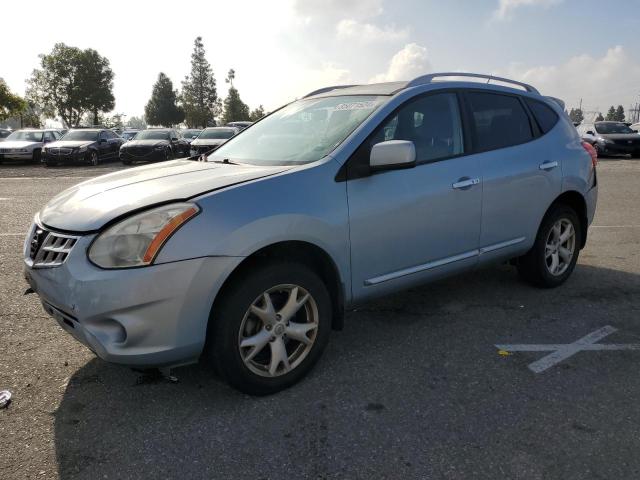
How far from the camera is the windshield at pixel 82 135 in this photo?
69.3 ft

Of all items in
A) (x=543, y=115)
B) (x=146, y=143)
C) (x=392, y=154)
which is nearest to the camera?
(x=392, y=154)

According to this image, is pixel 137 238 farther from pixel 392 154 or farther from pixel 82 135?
pixel 82 135

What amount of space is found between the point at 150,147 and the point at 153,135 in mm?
1382

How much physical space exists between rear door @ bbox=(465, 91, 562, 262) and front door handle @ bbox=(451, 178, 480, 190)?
11 cm

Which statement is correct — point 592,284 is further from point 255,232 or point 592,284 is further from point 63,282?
point 63,282

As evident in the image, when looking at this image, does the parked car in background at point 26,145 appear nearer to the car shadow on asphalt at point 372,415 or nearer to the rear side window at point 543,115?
the car shadow on asphalt at point 372,415

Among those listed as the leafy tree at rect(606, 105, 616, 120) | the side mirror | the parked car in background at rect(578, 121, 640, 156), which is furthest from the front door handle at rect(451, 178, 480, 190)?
the leafy tree at rect(606, 105, 616, 120)

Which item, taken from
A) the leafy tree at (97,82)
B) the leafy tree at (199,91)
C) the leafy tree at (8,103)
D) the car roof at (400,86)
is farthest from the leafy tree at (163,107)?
the car roof at (400,86)

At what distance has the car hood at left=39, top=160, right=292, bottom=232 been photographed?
2.65 metres

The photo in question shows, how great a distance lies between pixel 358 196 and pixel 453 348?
4.13 feet

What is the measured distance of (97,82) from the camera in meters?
65.9

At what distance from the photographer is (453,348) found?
Result: 11.7 ft

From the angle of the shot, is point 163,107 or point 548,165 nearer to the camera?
point 548,165

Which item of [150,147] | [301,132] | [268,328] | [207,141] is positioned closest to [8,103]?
[150,147]
